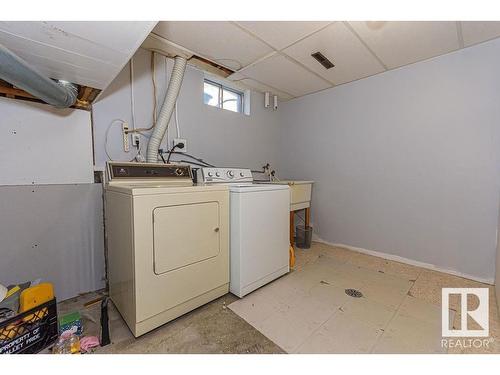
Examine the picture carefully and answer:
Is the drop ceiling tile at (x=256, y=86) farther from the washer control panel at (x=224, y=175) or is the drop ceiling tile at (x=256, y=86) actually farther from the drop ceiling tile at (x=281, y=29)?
the washer control panel at (x=224, y=175)

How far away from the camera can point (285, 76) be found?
8.61 feet

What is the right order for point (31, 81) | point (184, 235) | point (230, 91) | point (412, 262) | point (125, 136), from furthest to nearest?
point (230, 91)
point (412, 262)
point (125, 136)
point (184, 235)
point (31, 81)

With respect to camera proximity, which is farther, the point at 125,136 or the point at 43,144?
the point at 125,136

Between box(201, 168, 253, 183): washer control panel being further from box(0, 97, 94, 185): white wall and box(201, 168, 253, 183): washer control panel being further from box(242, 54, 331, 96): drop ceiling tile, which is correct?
box(242, 54, 331, 96): drop ceiling tile

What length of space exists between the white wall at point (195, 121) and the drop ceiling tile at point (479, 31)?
2.20 meters

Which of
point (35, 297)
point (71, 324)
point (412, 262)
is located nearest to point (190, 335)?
point (71, 324)

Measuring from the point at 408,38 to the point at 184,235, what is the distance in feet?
8.26

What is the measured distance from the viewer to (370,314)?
5.06 ft

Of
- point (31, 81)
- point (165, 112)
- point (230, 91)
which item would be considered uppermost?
point (230, 91)

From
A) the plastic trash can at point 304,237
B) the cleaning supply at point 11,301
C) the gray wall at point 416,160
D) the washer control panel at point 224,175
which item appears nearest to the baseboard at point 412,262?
the gray wall at point 416,160

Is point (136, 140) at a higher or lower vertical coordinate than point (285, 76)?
lower

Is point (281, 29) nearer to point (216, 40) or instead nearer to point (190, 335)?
point (216, 40)

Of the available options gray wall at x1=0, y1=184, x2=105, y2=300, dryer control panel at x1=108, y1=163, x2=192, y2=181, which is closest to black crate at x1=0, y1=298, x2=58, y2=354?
gray wall at x1=0, y1=184, x2=105, y2=300

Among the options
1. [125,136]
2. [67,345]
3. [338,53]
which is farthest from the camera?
[338,53]
